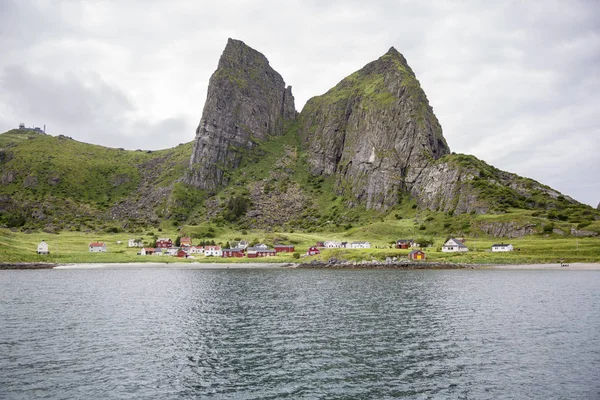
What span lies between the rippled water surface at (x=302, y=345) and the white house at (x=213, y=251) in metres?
87.8

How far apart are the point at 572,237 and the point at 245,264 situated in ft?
367

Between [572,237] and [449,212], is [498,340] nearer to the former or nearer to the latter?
[572,237]

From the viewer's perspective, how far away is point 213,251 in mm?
158750

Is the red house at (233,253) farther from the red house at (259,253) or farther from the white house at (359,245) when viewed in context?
the white house at (359,245)

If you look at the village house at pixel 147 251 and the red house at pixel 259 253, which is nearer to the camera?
the red house at pixel 259 253

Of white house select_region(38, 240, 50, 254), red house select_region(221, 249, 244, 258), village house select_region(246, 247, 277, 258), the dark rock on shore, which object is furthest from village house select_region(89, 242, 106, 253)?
the dark rock on shore

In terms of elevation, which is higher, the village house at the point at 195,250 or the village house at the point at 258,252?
the village house at the point at 195,250

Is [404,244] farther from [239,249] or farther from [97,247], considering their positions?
[97,247]

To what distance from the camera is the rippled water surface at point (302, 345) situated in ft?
88.5

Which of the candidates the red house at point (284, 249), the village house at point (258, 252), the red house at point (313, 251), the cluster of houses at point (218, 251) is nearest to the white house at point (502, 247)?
the red house at point (313, 251)

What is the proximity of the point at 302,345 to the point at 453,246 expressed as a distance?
4498 inches

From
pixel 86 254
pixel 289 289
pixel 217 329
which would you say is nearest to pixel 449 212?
pixel 289 289

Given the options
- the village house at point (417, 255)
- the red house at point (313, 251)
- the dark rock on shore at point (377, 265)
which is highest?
the red house at point (313, 251)

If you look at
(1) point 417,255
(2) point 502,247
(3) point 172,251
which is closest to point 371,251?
(1) point 417,255
